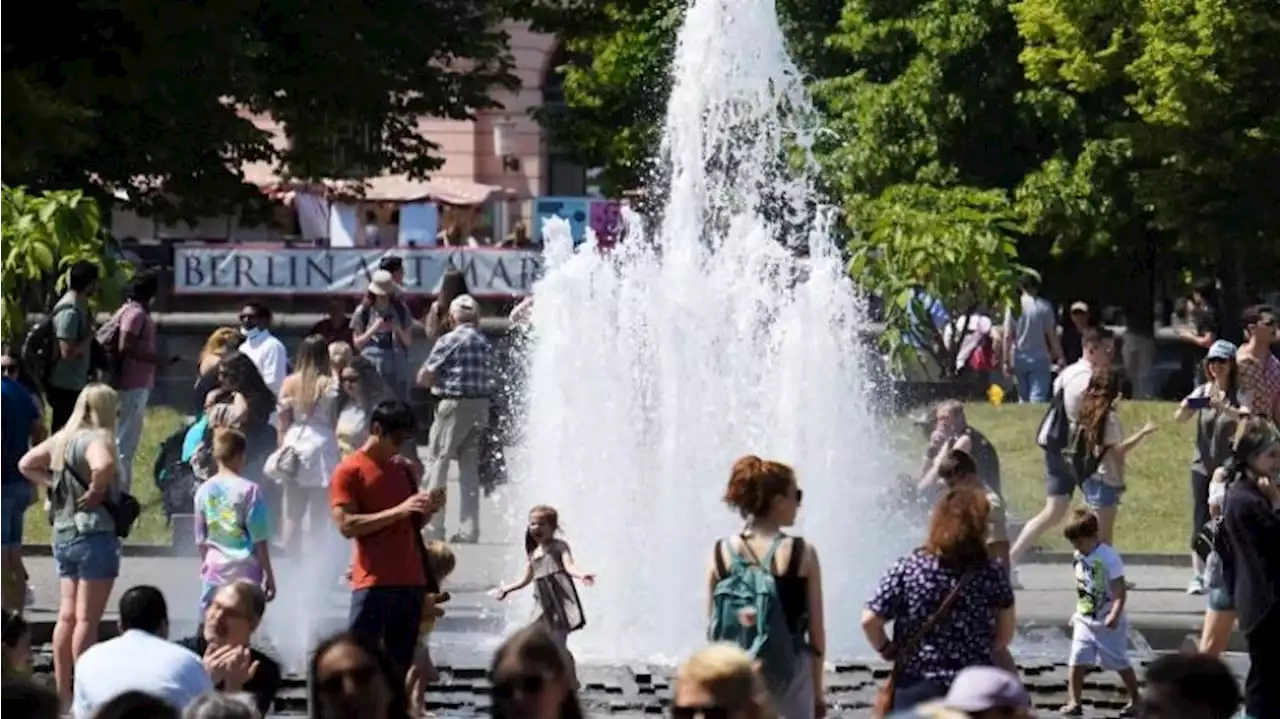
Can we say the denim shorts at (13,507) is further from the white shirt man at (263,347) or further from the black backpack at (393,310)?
the black backpack at (393,310)

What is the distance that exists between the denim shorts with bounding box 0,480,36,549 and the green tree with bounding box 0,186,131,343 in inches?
274

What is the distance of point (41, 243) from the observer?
22.4 m

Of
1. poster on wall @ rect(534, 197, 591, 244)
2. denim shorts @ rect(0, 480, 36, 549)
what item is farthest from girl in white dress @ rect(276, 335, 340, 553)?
poster on wall @ rect(534, 197, 591, 244)

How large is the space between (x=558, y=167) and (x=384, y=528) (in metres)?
51.3

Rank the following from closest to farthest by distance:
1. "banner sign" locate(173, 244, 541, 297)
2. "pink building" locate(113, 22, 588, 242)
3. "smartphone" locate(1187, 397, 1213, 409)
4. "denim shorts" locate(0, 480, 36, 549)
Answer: "denim shorts" locate(0, 480, 36, 549) < "smartphone" locate(1187, 397, 1213, 409) < "banner sign" locate(173, 244, 541, 297) < "pink building" locate(113, 22, 588, 242)

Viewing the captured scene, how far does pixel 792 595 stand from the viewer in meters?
9.98

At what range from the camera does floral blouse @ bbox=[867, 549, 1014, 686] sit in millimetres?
9742

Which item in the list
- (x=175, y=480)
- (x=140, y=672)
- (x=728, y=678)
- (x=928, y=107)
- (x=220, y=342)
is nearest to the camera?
(x=728, y=678)

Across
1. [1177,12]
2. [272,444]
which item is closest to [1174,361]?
[1177,12]

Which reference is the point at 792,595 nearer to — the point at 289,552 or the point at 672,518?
the point at 672,518

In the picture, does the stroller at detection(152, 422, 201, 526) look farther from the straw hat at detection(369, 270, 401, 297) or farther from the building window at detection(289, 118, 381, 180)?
the building window at detection(289, 118, 381, 180)

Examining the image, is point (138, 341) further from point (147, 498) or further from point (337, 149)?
point (337, 149)

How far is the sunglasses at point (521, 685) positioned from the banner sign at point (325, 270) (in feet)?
89.9

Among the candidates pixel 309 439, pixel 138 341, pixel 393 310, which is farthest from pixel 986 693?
pixel 393 310
